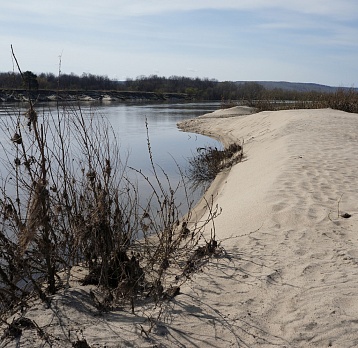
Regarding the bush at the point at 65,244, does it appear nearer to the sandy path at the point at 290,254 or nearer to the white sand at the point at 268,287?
the white sand at the point at 268,287

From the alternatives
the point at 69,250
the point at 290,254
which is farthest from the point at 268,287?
the point at 69,250

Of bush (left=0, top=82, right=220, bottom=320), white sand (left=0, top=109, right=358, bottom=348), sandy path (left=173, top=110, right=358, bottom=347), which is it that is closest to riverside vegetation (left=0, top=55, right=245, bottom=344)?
bush (left=0, top=82, right=220, bottom=320)

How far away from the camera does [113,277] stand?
4.55 m

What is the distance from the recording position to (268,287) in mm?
4219

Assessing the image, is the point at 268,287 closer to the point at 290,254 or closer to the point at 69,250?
the point at 290,254

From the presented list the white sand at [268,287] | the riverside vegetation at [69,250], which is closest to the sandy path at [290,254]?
the white sand at [268,287]

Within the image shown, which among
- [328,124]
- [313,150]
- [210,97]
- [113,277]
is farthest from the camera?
[210,97]

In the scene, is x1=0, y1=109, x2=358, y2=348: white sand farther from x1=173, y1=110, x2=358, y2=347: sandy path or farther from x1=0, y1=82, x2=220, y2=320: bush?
x1=0, y1=82, x2=220, y2=320: bush

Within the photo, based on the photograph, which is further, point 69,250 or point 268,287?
point 69,250

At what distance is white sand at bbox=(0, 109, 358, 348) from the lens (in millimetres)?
3439

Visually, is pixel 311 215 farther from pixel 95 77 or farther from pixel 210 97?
pixel 95 77

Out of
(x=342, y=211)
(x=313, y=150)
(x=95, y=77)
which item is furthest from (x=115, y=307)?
(x=95, y=77)

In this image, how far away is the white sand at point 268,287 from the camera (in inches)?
135

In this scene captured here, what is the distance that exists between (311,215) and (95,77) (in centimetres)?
8657
